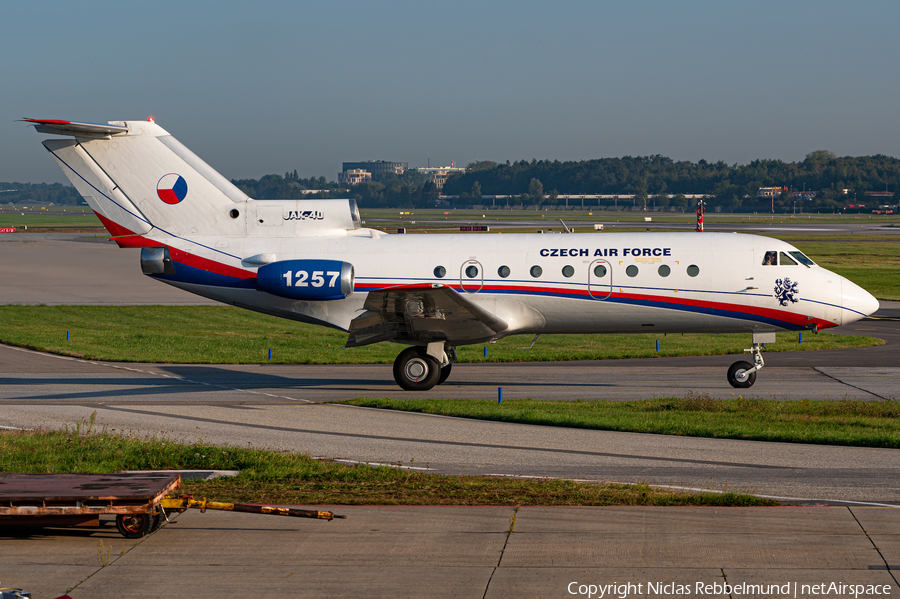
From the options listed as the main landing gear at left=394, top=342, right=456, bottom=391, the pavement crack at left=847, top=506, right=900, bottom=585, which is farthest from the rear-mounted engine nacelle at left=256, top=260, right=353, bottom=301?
the pavement crack at left=847, top=506, right=900, bottom=585

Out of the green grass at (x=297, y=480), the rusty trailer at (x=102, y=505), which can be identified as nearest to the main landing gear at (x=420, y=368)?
the green grass at (x=297, y=480)

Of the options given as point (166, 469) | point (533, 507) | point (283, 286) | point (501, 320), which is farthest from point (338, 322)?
point (533, 507)

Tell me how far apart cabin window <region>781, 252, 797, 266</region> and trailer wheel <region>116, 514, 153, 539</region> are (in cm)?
1681

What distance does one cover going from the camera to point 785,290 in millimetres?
21453

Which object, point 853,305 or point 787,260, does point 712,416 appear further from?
point 853,305

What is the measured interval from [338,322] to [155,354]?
9566mm

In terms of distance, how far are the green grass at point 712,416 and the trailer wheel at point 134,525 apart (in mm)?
9390

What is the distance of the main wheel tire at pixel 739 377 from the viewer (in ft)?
71.6

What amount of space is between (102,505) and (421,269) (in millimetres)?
13353

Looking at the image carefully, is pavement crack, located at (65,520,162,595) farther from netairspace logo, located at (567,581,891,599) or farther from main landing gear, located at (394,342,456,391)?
main landing gear, located at (394,342,456,391)

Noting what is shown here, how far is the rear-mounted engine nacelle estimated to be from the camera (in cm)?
2166

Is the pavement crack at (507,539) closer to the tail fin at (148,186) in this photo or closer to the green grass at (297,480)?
the green grass at (297,480)

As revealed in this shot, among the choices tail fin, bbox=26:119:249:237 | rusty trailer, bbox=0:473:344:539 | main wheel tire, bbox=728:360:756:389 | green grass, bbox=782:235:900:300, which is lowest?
green grass, bbox=782:235:900:300

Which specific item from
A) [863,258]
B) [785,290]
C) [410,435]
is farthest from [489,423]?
[863,258]
